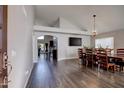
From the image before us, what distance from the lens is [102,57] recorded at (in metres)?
5.62

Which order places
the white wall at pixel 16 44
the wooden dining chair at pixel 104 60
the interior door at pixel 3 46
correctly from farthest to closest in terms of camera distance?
the wooden dining chair at pixel 104 60
the white wall at pixel 16 44
the interior door at pixel 3 46

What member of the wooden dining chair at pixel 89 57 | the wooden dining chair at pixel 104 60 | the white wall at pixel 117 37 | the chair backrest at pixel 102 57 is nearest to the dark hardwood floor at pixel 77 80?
the wooden dining chair at pixel 104 60

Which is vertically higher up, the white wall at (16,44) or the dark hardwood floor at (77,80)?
the white wall at (16,44)

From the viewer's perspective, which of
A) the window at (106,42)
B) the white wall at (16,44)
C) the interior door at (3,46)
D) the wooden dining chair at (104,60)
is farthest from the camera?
the window at (106,42)

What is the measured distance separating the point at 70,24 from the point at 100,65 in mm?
5812

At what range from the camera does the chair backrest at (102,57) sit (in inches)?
212

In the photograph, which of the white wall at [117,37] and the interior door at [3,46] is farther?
the white wall at [117,37]

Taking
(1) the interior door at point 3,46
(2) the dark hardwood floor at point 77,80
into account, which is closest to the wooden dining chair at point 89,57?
(2) the dark hardwood floor at point 77,80

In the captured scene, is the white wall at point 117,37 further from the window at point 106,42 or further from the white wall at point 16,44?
the white wall at point 16,44

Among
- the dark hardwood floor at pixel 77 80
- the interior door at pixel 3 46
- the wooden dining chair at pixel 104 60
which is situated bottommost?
the dark hardwood floor at pixel 77 80

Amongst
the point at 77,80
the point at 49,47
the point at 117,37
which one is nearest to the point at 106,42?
the point at 117,37

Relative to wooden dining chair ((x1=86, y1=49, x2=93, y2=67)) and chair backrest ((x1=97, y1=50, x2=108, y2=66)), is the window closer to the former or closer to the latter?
wooden dining chair ((x1=86, y1=49, x2=93, y2=67))
